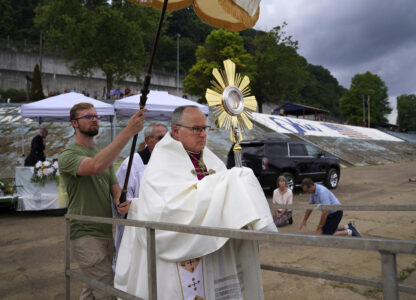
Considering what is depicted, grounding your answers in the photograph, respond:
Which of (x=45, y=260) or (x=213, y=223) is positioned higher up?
(x=213, y=223)

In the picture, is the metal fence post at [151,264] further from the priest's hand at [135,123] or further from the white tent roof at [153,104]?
the white tent roof at [153,104]

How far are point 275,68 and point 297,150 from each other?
4028 centimetres

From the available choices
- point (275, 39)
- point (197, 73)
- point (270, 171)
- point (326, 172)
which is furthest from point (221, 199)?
point (275, 39)

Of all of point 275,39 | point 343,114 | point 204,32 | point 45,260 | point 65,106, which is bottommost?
point 45,260

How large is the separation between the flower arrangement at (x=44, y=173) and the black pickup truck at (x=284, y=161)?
543cm

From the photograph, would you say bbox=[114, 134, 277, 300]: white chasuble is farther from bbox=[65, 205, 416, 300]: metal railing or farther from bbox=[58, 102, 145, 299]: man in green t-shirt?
bbox=[58, 102, 145, 299]: man in green t-shirt

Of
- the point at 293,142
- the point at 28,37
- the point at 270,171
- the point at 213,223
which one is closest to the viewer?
the point at 213,223

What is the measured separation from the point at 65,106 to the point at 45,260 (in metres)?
5.59

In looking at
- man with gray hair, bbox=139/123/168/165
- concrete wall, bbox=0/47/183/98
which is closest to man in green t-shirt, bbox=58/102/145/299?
man with gray hair, bbox=139/123/168/165

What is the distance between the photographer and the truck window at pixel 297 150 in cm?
1135

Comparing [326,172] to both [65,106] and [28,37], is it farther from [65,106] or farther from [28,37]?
[28,37]

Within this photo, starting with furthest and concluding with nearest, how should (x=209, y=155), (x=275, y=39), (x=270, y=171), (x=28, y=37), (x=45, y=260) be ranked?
(x=28, y=37)
(x=275, y=39)
(x=270, y=171)
(x=45, y=260)
(x=209, y=155)

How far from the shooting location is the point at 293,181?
11094mm

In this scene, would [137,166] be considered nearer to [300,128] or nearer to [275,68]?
[300,128]
